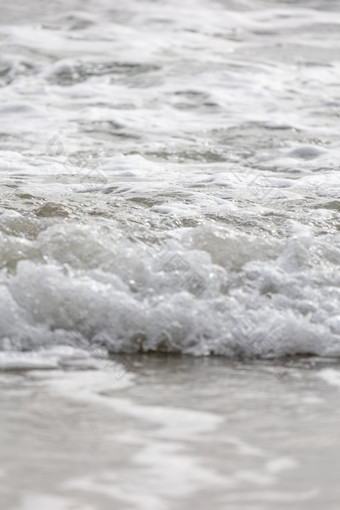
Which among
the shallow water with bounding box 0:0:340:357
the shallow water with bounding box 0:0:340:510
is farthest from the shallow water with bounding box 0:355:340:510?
the shallow water with bounding box 0:0:340:357

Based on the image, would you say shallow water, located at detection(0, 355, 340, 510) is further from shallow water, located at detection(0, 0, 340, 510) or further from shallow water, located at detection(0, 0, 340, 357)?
shallow water, located at detection(0, 0, 340, 357)

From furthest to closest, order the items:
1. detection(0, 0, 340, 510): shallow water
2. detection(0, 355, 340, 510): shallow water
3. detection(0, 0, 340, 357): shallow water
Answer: detection(0, 0, 340, 357): shallow water < detection(0, 0, 340, 510): shallow water < detection(0, 355, 340, 510): shallow water

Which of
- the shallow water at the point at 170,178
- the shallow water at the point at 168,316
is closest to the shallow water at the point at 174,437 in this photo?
the shallow water at the point at 168,316

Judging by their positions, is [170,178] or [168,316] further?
[170,178]

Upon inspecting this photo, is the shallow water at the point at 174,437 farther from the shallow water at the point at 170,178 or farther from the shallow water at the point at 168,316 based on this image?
the shallow water at the point at 170,178

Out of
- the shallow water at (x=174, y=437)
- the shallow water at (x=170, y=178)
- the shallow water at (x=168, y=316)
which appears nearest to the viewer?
the shallow water at (x=174, y=437)

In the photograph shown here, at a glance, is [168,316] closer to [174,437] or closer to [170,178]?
[174,437]

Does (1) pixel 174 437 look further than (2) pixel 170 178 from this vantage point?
No

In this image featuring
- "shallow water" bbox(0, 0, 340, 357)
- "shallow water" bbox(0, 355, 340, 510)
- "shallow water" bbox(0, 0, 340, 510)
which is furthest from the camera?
"shallow water" bbox(0, 0, 340, 357)

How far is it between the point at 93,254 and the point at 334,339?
0.93m

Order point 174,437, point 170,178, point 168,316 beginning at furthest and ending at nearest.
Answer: point 170,178
point 168,316
point 174,437

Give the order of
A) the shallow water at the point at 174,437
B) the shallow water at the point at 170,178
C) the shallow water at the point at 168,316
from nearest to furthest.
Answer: the shallow water at the point at 174,437 < the shallow water at the point at 168,316 < the shallow water at the point at 170,178

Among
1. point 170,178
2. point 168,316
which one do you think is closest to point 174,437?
point 168,316

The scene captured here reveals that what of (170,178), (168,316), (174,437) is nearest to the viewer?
(174,437)
